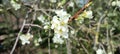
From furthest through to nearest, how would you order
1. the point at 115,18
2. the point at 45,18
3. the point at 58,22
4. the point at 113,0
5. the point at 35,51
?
the point at 35,51, the point at 115,18, the point at 113,0, the point at 45,18, the point at 58,22

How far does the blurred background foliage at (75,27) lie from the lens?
247 centimetres

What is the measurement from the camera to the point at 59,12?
5.43 feet

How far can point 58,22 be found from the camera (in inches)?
62.7

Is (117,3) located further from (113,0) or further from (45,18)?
(45,18)

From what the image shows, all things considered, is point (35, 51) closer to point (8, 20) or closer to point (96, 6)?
point (8, 20)

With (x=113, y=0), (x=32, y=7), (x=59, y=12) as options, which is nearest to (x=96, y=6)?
(x=113, y=0)

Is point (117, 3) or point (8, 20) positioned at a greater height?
point (117, 3)

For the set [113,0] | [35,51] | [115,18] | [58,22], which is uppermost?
[58,22]

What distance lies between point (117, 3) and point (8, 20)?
130 centimetres

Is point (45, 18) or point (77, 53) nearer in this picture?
point (45, 18)

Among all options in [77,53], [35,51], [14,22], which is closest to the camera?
[77,53]

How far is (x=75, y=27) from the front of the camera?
2467mm

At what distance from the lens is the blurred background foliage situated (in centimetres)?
247

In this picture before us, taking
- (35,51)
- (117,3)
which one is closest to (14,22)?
(35,51)
